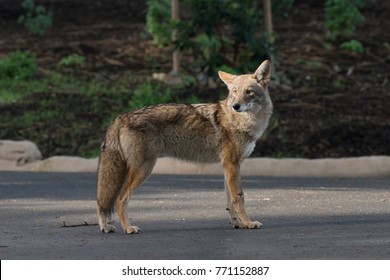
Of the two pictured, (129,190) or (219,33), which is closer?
(129,190)

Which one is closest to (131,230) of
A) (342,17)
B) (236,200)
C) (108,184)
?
(108,184)

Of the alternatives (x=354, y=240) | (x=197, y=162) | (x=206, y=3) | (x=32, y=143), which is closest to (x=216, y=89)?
(x=206, y=3)

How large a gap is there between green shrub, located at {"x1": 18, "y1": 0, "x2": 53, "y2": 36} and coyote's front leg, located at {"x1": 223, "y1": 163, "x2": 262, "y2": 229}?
15872 millimetres

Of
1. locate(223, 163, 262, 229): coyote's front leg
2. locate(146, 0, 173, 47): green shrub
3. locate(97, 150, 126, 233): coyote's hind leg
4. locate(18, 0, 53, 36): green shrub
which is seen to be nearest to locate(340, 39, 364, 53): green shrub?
locate(146, 0, 173, 47): green shrub

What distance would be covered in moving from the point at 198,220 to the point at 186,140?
84 cm

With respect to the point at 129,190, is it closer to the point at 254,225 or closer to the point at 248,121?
the point at 254,225

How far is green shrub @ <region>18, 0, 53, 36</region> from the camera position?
25.3 m

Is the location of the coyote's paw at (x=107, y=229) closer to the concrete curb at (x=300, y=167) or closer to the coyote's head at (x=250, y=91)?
the coyote's head at (x=250, y=91)

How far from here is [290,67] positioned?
2228 cm

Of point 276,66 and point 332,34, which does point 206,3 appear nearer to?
point 276,66

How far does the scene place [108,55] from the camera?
2377 centimetres

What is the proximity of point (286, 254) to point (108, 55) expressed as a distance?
16.3 m

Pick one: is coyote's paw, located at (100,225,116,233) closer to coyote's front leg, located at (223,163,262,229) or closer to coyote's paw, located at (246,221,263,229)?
coyote's front leg, located at (223,163,262,229)

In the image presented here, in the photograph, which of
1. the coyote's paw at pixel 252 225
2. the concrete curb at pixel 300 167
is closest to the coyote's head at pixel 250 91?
the coyote's paw at pixel 252 225
